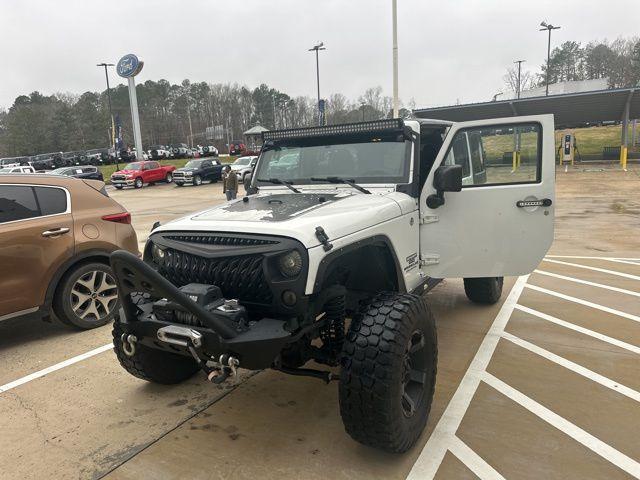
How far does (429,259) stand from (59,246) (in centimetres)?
355

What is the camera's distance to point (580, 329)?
4.98 metres

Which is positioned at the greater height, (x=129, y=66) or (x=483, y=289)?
(x=129, y=66)

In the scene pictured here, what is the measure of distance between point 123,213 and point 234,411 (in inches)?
119

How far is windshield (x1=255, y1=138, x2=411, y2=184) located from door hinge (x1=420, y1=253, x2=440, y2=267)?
2.14 ft

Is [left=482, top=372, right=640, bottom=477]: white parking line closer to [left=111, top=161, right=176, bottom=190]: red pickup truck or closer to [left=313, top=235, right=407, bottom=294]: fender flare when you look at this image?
[left=313, top=235, right=407, bottom=294]: fender flare

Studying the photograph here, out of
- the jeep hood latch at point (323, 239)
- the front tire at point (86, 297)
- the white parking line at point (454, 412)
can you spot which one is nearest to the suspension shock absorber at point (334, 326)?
the jeep hood latch at point (323, 239)

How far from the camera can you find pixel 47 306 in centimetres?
483

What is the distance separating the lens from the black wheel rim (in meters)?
3.01

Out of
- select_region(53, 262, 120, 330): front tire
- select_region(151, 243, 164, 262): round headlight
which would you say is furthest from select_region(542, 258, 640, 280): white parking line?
select_region(53, 262, 120, 330): front tire

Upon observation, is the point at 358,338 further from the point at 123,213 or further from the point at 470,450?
the point at 123,213

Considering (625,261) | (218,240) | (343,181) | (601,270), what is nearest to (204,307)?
(218,240)

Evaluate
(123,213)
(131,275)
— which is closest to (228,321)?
(131,275)

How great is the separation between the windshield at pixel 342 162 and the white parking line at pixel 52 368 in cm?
222

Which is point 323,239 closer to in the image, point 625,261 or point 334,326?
point 334,326
